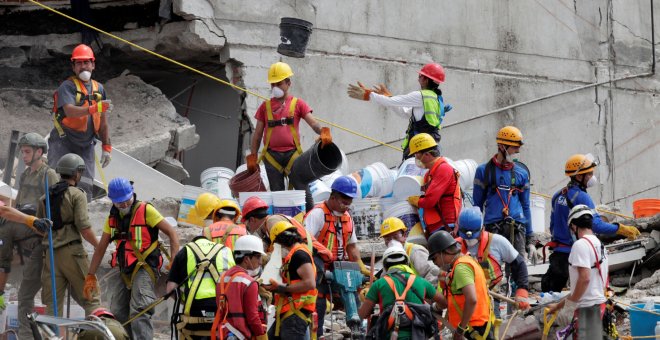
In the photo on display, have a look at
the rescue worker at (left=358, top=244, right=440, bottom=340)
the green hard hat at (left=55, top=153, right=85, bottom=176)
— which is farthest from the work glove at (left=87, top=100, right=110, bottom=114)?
the rescue worker at (left=358, top=244, right=440, bottom=340)

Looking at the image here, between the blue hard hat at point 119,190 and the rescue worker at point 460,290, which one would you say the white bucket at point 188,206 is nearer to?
the blue hard hat at point 119,190

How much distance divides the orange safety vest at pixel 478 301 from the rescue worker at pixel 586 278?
2.20ft

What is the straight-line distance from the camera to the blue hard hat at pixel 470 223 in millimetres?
11930

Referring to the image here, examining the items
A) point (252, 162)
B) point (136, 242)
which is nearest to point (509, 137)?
point (252, 162)

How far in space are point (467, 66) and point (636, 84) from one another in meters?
3.53

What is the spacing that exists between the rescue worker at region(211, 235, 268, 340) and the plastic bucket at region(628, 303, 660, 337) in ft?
12.6

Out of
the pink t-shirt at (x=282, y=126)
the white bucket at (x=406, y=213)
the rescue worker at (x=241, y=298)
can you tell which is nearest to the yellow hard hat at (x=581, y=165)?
the white bucket at (x=406, y=213)

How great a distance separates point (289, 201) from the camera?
14.1 metres

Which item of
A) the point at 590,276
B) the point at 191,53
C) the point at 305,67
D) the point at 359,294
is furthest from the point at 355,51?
the point at 590,276

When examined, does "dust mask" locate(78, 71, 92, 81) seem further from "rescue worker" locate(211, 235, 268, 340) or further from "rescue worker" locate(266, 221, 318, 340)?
"rescue worker" locate(211, 235, 268, 340)

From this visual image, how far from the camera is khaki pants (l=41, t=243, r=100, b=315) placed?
12109 mm

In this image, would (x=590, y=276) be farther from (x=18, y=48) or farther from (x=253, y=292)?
(x=18, y=48)

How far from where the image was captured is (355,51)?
19.1 meters

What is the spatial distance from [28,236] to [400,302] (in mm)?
4175
